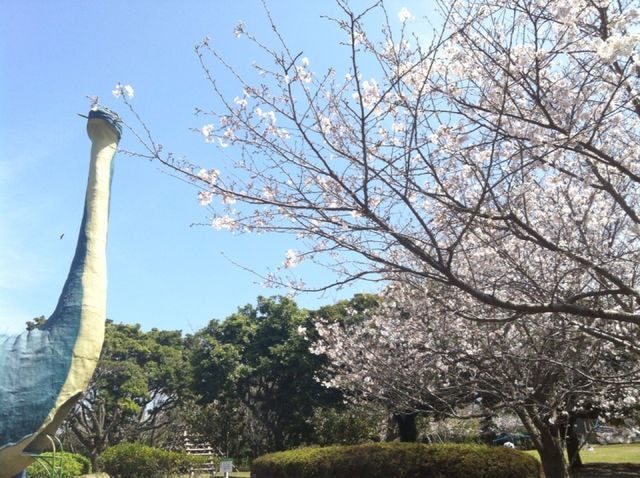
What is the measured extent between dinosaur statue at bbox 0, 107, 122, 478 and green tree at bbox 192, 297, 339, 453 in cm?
1128

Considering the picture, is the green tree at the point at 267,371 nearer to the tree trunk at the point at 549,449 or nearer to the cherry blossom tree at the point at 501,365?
the cherry blossom tree at the point at 501,365

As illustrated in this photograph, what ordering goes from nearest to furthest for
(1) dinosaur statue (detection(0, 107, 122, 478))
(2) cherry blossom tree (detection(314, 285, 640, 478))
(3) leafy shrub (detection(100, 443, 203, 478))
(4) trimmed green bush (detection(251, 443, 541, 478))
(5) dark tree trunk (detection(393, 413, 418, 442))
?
(1) dinosaur statue (detection(0, 107, 122, 478)) → (2) cherry blossom tree (detection(314, 285, 640, 478)) → (4) trimmed green bush (detection(251, 443, 541, 478)) → (5) dark tree trunk (detection(393, 413, 418, 442)) → (3) leafy shrub (detection(100, 443, 203, 478))

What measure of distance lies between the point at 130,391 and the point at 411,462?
14149 millimetres

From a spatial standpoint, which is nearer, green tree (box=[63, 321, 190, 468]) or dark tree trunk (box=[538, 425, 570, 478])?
dark tree trunk (box=[538, 425, 570, 478])

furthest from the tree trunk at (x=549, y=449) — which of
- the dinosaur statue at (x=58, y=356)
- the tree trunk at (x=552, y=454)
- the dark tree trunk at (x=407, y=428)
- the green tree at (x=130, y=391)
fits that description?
the green tree at (x=130, y=391)

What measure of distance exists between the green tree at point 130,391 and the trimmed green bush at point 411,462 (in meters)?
10.7

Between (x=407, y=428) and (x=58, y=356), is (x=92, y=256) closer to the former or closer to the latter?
(x=58, y=356)

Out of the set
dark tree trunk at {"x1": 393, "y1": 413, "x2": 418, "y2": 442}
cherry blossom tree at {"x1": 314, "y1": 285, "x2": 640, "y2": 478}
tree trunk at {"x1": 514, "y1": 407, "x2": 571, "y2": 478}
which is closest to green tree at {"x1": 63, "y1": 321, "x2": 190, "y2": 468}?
dark tree trunk at {"x1": 393, "y1": 413, "x2": 418, "y2": 442}

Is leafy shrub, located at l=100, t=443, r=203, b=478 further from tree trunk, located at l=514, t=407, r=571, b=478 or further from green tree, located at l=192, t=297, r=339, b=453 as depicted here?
tree trunk, located at l=514, t=407, r=571, b=478

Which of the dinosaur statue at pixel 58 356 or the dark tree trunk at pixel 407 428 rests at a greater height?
the dinosaur statue at pixel 58 356

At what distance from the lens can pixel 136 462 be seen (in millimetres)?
15461

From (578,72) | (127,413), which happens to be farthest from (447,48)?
(127,413)

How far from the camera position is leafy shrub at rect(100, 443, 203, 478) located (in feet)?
50.9

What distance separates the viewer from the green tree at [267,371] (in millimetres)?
16656
